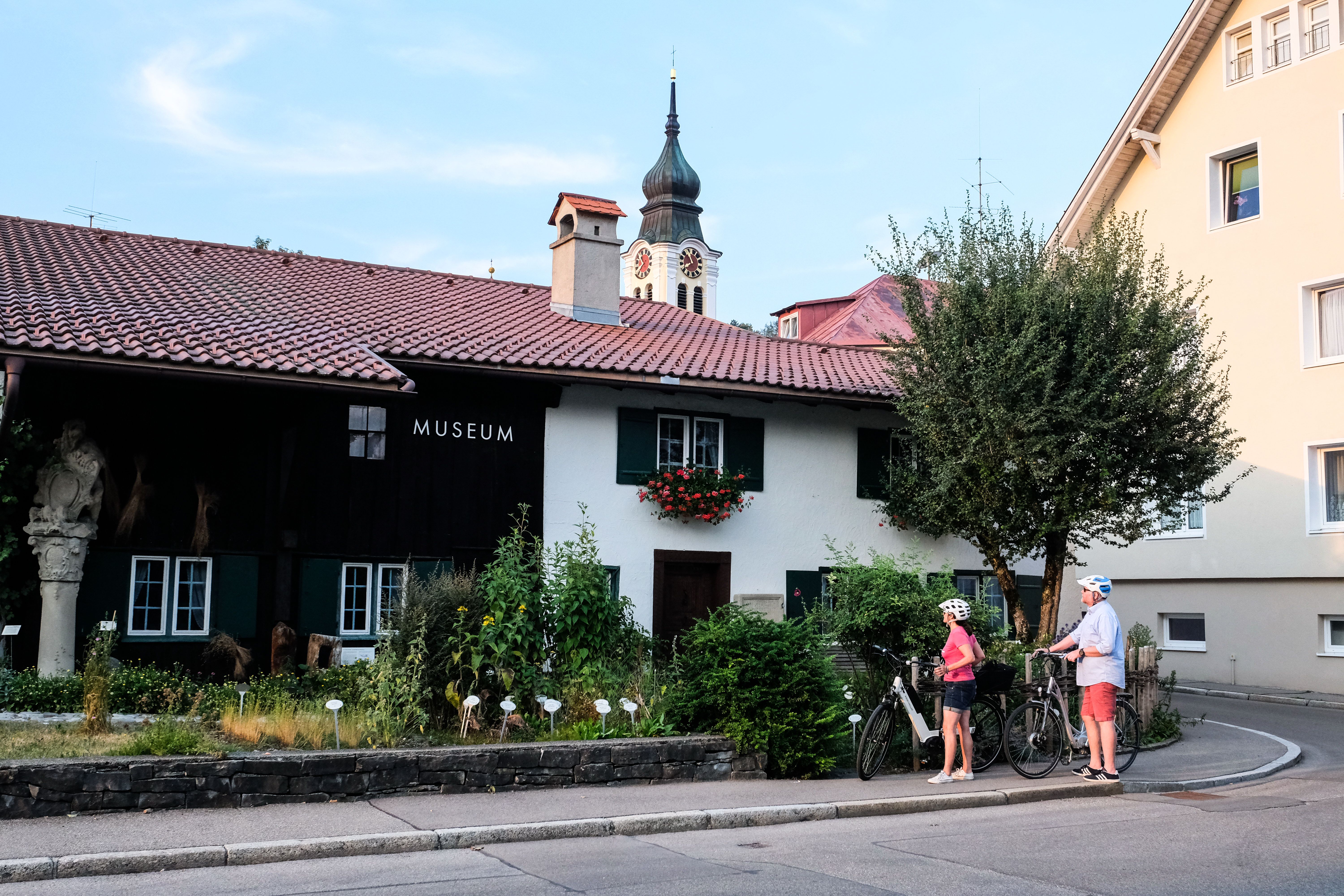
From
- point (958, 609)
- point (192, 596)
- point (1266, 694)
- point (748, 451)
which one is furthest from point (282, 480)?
point (1266, 694)

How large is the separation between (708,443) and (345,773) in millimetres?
10381

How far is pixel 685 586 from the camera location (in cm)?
1900

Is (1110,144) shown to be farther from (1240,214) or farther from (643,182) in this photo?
(643,182)

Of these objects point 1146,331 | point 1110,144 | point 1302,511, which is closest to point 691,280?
point 1110,144

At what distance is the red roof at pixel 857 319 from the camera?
40.4m

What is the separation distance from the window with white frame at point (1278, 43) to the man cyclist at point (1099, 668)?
59.4 ft

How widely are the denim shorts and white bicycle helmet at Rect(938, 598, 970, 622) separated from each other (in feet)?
1.87

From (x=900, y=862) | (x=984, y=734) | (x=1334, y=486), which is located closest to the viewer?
(x=900, y=862)

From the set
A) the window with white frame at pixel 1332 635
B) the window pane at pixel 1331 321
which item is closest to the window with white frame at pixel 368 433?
the window with white frame at pixel 1332 635

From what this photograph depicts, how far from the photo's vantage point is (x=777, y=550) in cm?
1961

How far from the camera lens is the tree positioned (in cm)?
1642

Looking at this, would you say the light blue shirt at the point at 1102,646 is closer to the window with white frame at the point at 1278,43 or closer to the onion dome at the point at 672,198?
the window with white frame at the point at 1278,43

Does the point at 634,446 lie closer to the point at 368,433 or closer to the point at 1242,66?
the point at 368,433

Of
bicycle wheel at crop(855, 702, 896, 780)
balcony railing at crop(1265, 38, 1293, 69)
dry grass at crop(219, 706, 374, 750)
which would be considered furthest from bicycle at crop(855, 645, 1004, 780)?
balcony railing at crop(1265, 38, 1293, 69)
